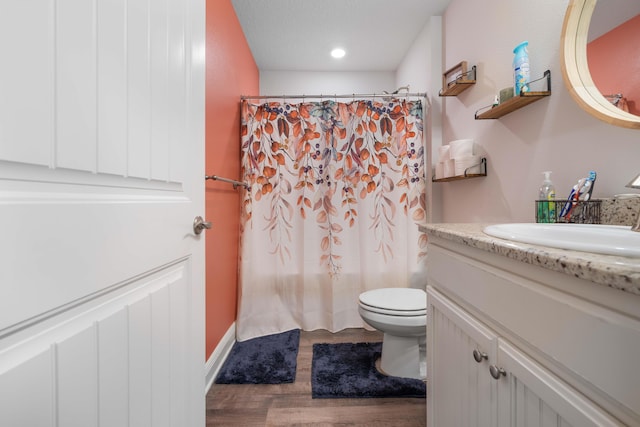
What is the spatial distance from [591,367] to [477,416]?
42 cm

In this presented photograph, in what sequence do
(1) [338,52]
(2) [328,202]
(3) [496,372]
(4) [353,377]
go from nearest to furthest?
(3) [496,372], (4) [353,377], (2) [328,202], (1) [338,52]

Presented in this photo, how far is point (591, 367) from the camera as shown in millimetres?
431

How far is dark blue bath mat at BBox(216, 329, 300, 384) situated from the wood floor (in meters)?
0.05

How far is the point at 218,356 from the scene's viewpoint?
5.43 ft

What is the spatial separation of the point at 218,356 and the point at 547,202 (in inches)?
72.7

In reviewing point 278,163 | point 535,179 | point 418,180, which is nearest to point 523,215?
point 535,179

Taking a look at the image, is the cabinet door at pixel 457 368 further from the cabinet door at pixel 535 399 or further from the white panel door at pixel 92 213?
the white panel door at pixel 92 213

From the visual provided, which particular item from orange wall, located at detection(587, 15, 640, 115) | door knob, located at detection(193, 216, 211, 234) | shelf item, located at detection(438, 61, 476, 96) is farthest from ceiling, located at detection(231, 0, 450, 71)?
door knob, located at detection(193, 216, 211, 234)

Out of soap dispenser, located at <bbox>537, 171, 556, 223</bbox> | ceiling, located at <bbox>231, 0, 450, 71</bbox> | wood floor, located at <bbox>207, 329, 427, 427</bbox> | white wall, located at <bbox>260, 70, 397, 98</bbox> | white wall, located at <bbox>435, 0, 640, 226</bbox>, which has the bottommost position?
wood floor, located at <bbox>207, 329, 427, 427</bbox>

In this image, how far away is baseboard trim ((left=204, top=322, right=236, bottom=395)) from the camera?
149 cm

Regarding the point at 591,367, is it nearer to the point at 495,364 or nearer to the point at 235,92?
the point at 495,364

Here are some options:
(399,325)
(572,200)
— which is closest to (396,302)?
(399,325)

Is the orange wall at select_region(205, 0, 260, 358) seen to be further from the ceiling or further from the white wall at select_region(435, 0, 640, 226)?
the white wall at select_region(435, 0, 640, 226)

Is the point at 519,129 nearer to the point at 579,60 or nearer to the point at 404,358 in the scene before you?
the point at 579,60
